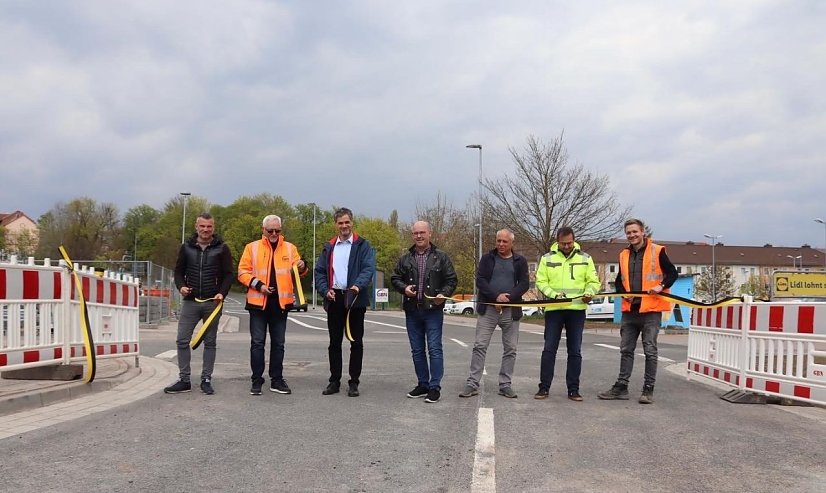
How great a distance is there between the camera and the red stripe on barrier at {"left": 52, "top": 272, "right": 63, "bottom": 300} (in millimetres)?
7023

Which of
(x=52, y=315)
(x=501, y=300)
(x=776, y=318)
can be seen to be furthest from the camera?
(x=776, y=318)

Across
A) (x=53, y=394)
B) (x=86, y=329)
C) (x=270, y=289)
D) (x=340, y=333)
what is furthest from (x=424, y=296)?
(x=53, y=394)

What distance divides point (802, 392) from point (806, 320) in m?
0.73

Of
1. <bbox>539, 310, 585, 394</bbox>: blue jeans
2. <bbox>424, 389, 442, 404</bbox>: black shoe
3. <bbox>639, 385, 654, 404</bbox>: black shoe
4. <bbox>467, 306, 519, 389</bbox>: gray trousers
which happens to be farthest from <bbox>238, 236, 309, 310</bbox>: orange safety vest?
<bbox>639, 385, 654, 404</bbox>: black shoe

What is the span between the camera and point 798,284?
63.5 feet

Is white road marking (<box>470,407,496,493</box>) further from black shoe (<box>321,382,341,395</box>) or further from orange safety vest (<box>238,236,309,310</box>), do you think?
orange safety vest (<box>238,236,309,310</box>)

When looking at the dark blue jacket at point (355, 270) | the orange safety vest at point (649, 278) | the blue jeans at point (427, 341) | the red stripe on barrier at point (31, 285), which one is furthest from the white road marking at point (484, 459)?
the red stripe on barrier at point (31, 285)

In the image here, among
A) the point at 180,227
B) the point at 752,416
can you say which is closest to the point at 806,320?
the point at 752,416

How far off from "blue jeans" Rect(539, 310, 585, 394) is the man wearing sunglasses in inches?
110

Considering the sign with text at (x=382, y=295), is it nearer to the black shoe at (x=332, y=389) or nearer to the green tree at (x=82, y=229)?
the green tree at (x=82, y=229)

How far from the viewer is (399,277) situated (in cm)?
717

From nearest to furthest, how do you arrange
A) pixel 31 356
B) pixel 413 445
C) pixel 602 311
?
pixel 413 445 < pixel 31 356 < pixel 602 311

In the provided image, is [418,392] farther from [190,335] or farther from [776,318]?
[776,318]

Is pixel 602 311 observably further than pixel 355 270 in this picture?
Yes
